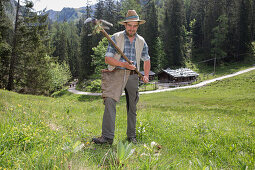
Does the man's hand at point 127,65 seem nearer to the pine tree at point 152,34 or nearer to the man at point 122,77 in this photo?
the man at point 122,77

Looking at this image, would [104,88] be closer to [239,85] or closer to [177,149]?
[177,149]

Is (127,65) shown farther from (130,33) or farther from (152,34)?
(152,34)

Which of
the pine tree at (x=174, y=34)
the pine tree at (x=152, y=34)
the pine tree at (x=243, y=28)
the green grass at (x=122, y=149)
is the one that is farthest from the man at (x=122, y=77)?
the pine tree at (x=243, y=28)

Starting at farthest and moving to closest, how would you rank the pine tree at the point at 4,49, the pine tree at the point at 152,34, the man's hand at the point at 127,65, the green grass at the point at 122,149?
the pine tree at the point at 152,34 → the pine tree at the point at 4,49 → the man's hand at the point at 127,65 → the green grass at the point at 122,149

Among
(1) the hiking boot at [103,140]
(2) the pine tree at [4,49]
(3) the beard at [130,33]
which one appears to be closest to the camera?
(1) the hiking boot at [103,140]

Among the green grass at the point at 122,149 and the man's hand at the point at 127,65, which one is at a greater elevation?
the man's hand at the point at 127,65

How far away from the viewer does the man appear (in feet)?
13.6

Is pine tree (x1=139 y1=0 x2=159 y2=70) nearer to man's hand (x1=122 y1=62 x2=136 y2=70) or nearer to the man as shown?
the man

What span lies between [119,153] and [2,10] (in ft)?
89.1

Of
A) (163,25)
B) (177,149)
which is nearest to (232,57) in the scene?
(163,25)

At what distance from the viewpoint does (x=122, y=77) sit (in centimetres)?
436

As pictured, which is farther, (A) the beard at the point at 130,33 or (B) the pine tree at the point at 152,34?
(B) the pine tree at the point at 152,34

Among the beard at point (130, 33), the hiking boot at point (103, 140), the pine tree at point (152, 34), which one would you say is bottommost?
the hiking boot at point (103, 140)

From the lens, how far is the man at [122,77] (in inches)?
163
